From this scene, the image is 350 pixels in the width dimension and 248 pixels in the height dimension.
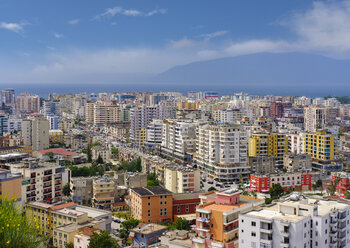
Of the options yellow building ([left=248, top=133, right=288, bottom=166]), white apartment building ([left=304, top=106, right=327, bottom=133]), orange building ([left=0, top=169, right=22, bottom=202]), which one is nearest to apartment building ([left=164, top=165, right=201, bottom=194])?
orange building ([left=0, top=169, right=22, bottom=202])

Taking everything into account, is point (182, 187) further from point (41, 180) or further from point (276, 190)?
point (41, 180)

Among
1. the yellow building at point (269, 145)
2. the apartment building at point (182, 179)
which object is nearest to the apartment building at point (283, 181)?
the apartment building at point (182, 179)

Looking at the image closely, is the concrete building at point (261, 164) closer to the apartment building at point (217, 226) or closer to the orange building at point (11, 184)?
the apartment building at point (217, 226)

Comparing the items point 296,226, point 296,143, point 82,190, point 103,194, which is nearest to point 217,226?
point 296,226

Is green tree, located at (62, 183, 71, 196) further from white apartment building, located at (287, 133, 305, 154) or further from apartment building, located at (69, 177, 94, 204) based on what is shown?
white apartment building, located at (287, 133, 305, 154)

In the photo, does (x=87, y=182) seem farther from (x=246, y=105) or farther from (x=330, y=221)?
(x=246, y=105)

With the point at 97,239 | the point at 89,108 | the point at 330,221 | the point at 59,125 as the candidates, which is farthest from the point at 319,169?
the point at 89,108
